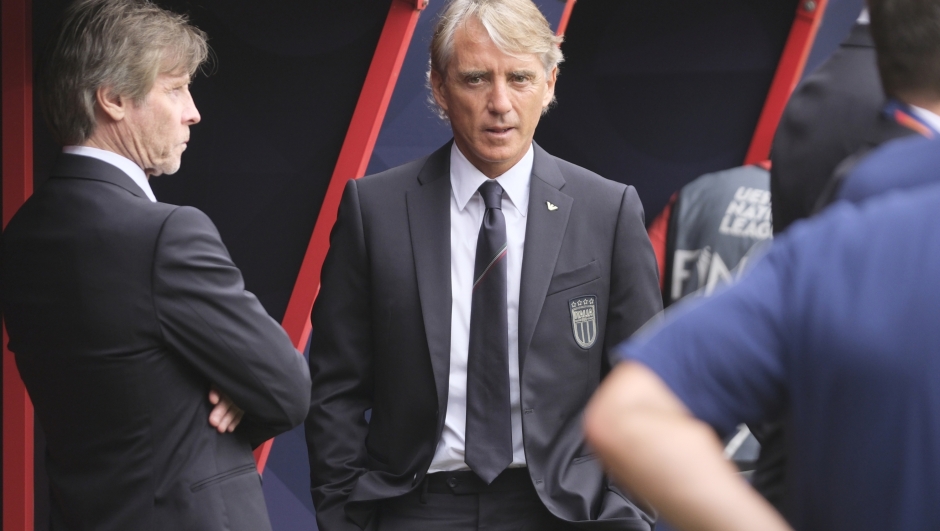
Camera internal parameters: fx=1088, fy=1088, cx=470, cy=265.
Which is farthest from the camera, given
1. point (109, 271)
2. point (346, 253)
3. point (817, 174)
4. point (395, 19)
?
point (395, 19)

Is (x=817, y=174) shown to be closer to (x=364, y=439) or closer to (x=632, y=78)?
(x=364, y=439)

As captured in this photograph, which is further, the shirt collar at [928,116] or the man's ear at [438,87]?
the man's ear at [438,87]

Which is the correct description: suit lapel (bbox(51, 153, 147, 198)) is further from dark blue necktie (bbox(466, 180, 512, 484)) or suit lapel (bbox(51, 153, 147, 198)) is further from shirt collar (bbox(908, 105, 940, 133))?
shirt collar (bbox(908, 105, 940, 133))

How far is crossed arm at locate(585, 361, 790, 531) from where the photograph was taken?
864 mm

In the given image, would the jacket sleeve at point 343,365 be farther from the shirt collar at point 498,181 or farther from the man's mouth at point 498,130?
the man's mouth at point 498,130

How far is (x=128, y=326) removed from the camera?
1.86 meters

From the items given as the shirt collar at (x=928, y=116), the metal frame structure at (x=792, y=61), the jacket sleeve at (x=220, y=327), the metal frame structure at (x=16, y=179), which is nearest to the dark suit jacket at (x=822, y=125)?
the shirt collar at (x=928, y=116)

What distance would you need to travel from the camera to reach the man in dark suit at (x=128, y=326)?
1.88m

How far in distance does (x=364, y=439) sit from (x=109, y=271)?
760mm

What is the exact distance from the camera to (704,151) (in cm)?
459

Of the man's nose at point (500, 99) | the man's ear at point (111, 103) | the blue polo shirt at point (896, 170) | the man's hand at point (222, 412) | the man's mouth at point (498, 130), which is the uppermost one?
the blue polo shirt at point (896, 170)

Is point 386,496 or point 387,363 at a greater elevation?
point 387,363

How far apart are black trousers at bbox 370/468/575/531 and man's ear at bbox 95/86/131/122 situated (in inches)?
36.8

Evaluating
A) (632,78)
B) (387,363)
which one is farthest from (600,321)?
(632,78)
